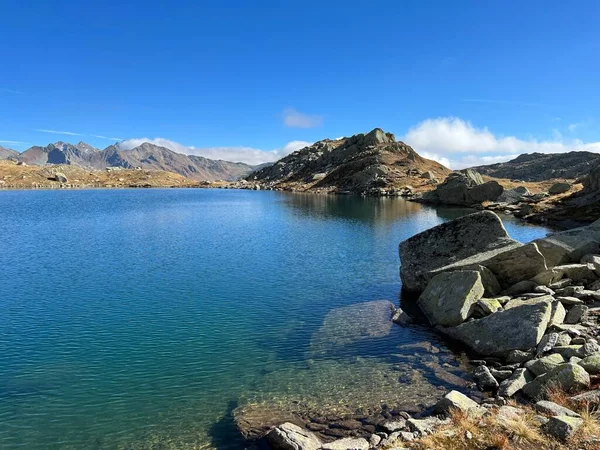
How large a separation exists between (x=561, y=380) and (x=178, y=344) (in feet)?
70.5

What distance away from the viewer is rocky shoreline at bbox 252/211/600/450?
1554 cm

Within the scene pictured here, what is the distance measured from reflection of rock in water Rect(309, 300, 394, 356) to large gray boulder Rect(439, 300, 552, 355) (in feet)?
19.8

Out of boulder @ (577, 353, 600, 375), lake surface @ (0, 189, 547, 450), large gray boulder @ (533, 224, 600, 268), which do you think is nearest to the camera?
boulder @ (577, 353, 600, 375)

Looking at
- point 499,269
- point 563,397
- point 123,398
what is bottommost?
point 123,398

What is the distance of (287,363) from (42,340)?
664 inches

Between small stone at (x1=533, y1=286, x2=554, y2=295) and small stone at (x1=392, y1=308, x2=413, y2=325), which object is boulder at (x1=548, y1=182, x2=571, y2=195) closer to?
small stone at (x1=533, y1=286, x2=554, y2=295)

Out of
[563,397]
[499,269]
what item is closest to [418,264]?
[499,269]

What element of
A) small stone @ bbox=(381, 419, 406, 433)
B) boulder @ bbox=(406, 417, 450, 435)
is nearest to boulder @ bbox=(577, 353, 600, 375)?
boulder @ bbox=(406, 417, 450, 435)

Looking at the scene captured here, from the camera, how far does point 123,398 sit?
20891 millimetres

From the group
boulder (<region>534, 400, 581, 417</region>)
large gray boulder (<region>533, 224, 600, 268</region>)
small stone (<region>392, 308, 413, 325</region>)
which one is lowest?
small stone (<region>392, 308, 413, 325</region>)

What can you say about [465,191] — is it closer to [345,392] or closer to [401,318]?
[401,318]

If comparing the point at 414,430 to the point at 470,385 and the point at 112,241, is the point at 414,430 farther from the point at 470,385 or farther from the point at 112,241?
the point at 112,241

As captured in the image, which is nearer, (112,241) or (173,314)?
(173,314)

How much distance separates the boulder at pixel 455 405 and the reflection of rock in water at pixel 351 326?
9131 mm
